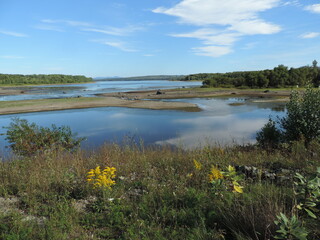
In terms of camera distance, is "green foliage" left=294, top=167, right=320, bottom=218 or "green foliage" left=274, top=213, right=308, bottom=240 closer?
"green foliage" left=274, top=213, right=308, bottom=240

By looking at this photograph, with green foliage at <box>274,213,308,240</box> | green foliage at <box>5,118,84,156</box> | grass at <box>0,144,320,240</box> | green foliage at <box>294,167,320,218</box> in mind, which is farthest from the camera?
green foliage at <box>5,118,84,156</box>

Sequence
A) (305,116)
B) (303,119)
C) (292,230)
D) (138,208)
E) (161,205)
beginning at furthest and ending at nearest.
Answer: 1. (305,116)
2. (303,119)
3. (161,205)
4. (138,208)
5. (292,230)

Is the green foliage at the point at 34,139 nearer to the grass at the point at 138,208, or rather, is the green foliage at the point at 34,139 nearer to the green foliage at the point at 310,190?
the grass at the point at 138,208

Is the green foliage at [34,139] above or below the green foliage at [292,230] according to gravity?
below

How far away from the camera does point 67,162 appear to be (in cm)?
749

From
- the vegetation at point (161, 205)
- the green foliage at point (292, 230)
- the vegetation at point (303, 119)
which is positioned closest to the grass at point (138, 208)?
the vegetation at point (161, 205)

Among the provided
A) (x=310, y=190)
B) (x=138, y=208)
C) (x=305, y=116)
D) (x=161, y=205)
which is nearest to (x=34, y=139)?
(x=138, y=208)

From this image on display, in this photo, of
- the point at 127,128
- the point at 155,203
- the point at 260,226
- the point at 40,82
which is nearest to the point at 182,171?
the point at 155,203

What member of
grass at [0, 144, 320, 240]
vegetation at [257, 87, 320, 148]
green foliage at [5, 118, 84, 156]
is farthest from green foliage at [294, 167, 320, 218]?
green foliage at [5, 118, 84, 156]

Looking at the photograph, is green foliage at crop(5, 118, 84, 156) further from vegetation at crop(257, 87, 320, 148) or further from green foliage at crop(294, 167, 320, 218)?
green foliage at crop(294, 167, 320, 218)

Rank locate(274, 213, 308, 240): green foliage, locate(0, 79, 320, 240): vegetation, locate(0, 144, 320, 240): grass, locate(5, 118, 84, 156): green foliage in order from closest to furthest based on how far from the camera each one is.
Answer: locate(274, 213, 308, 240): green foliage < locate(0, 79, 320, 240): vegetation < locate(0, 144, 320, 240): grass < locate(5, 118, 84, 156): green foliage

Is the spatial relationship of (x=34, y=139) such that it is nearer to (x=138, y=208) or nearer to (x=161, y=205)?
(x=138, y=208)

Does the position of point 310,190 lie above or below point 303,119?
below

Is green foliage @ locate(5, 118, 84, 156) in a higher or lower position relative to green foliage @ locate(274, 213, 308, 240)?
lower
